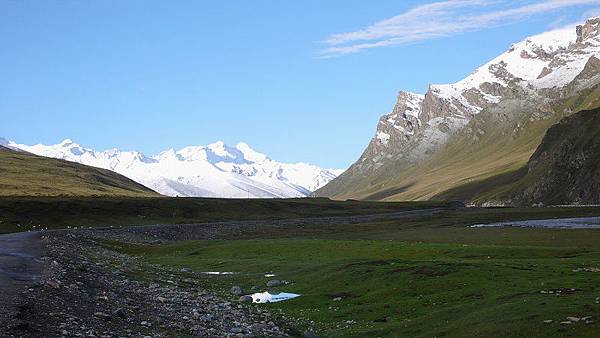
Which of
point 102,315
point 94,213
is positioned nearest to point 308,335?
point 102,315

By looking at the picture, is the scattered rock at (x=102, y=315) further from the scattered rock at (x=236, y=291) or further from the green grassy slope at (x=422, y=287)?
the scattered rock at (x=236, y=291)

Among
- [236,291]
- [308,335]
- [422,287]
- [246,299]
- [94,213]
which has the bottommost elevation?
[308,335]

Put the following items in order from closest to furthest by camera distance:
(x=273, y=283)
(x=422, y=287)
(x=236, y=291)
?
(x=422, y=287)
(x=236, y=291)
(x=273, y=283)

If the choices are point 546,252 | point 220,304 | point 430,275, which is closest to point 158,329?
point 220,304

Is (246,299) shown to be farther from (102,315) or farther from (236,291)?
(102,315)

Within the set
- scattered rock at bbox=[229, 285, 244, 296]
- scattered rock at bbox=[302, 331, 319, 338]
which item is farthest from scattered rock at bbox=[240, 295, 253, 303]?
scattered rock at bbox=[302, 331, 319, 338]

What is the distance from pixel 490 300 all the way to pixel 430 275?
38.0 feet

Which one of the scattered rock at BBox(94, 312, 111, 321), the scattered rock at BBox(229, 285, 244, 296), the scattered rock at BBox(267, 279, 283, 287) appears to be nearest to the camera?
the scattered rock at BBox(94, 312, 111, 321)

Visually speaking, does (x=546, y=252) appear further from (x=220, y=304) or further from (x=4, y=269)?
(x=4, y=269)

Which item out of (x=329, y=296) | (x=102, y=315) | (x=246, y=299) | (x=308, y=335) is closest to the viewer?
(x=102, y=315)

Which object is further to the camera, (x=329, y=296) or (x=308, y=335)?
(x=329, y=296)

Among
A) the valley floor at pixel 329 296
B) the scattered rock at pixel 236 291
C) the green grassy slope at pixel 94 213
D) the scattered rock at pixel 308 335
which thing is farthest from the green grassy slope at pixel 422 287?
the green grassy slope at pixel 94 213

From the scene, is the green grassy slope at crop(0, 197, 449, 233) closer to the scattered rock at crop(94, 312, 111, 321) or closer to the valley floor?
the valley floor

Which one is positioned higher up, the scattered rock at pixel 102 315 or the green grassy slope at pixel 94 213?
the green grassy slope at pixel 94 213
